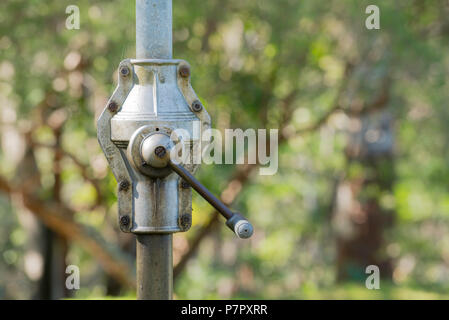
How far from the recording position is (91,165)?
10789mm

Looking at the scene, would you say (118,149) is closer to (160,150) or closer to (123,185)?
(123,185)

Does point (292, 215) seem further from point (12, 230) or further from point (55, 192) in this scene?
point (55, 192)

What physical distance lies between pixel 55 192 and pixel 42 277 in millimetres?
1930

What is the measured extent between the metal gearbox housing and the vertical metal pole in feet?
0.15

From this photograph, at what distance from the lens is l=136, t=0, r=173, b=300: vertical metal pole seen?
2.83 metres

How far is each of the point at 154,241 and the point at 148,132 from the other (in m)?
0.46
